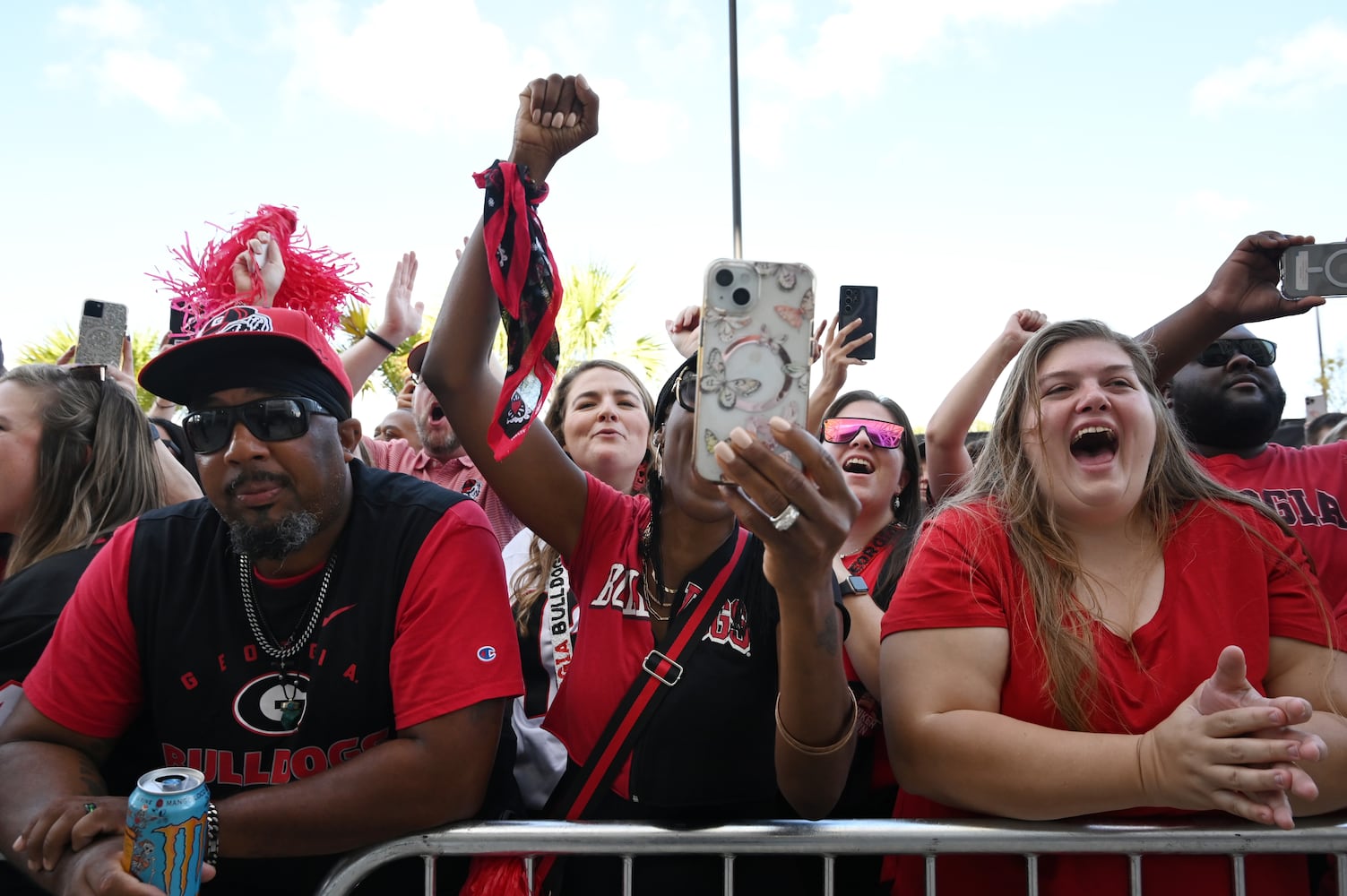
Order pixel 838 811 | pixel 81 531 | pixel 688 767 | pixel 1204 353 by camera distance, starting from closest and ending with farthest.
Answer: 1. pixel 688 767
2. pixel 838 811
3. pixel 81 531
4. pixel 1204 353

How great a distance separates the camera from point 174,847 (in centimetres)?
159

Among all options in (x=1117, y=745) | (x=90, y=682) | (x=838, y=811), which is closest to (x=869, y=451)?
(x=838, y=811)

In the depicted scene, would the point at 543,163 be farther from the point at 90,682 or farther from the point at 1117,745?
the point at 1117,745

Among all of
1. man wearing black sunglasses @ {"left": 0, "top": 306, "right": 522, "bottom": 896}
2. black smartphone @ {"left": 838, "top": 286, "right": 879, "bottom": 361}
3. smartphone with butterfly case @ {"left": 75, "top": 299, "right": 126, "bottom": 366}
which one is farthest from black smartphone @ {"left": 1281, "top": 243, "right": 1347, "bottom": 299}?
smartphone with butterfly case @ {"left": 75, "top": 299, "right": 126, "bottom": 366}

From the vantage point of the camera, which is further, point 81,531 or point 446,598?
point 81,531

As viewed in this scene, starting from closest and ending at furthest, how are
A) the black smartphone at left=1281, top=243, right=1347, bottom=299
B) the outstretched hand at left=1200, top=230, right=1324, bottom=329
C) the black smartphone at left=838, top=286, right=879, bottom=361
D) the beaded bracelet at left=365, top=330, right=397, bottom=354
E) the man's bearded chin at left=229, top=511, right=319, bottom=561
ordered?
the man's bearded chin at left=229, top=511, right=319, bottom=561, the black smartphone at left=1281, top=243, right=1347, bottom=299, the outstretched hand at left=1200, top=230, right=1324, bottom=329, the black smartphone at left=838, top=286, right=879, bottom=361, the beaded bracelet at left=365, top=330, right=397, bottom=354

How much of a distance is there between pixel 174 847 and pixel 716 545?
4.14ft

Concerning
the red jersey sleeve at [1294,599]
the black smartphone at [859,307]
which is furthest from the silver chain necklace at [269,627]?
the red jersey sleeve at [1294,599]

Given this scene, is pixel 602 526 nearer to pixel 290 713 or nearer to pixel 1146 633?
pixel 290 713

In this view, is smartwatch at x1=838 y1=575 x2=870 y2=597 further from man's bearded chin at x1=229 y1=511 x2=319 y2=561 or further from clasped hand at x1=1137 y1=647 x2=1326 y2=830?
man's bearded chin at x1=229 y1=511 x2=319 y2=561

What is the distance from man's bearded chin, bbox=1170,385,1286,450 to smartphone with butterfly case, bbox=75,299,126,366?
12.7ft

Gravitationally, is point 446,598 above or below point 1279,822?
above

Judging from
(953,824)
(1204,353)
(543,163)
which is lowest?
(953,824)

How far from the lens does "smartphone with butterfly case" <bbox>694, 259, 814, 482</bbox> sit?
1.65 metres
